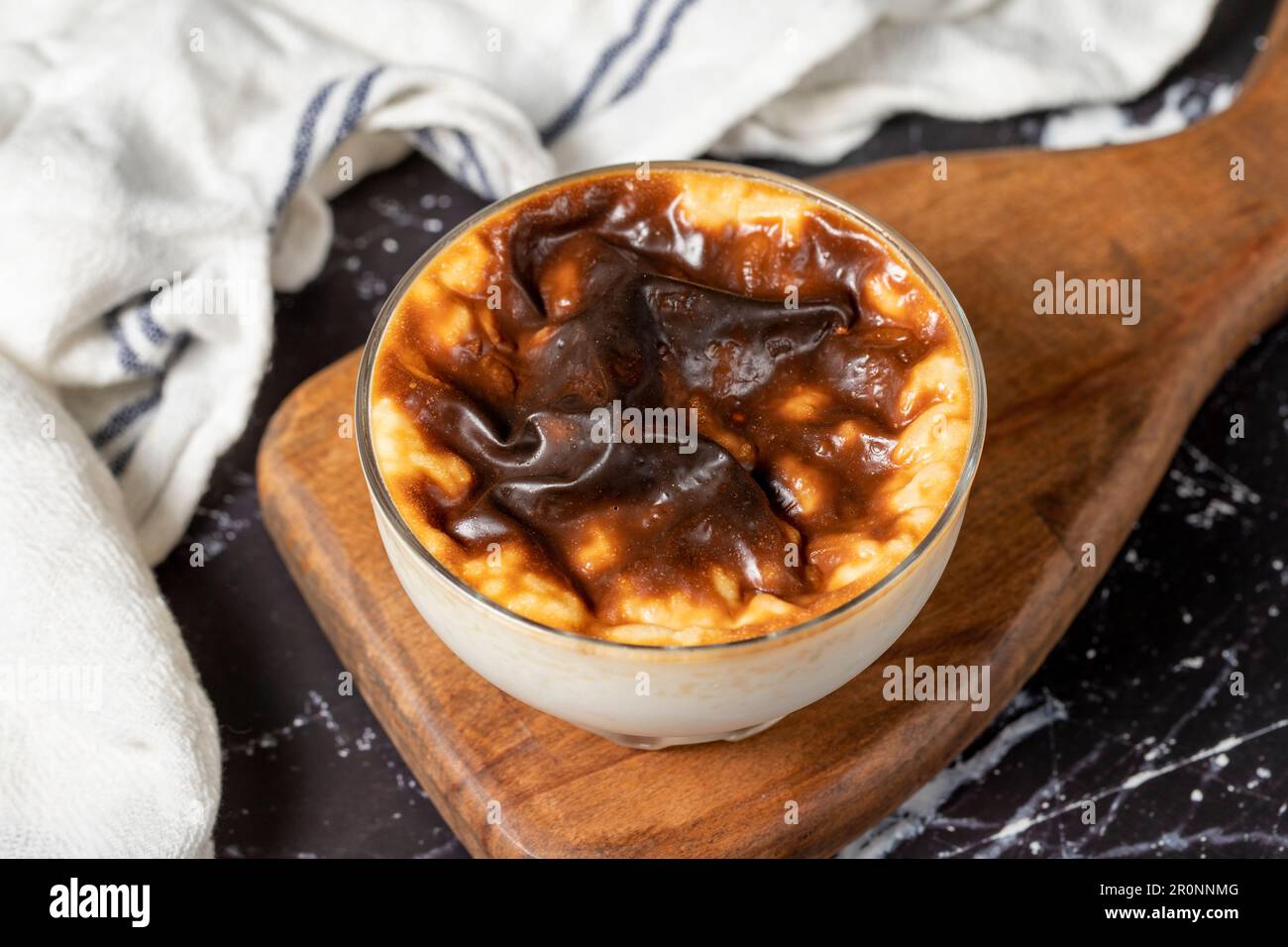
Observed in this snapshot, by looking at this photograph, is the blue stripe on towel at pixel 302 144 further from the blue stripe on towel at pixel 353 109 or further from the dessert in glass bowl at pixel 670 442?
the dessert in glass bowl at pixel 670 442

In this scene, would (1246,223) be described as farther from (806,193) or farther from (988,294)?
(806,193)

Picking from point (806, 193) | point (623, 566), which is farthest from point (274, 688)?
point (806, 193)

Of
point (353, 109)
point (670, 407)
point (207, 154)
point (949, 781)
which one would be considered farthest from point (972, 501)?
point (207, 154)

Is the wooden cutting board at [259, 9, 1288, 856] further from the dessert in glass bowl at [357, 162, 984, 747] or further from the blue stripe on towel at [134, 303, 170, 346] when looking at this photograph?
the blue stripe on towel at [134, 303, 170, 346]

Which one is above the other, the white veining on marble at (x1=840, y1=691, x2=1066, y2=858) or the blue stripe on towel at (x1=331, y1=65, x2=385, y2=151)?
the blue stripe on towel at (x1=331, y1=65, x2=385, y2=151)

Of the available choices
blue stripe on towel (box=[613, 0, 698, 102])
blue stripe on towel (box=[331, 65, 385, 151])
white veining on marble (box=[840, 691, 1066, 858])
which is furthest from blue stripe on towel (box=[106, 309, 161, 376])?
white veining on marble (box=[840, 691, 1066, 858])

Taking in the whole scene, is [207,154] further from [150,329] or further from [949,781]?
[949,781]
